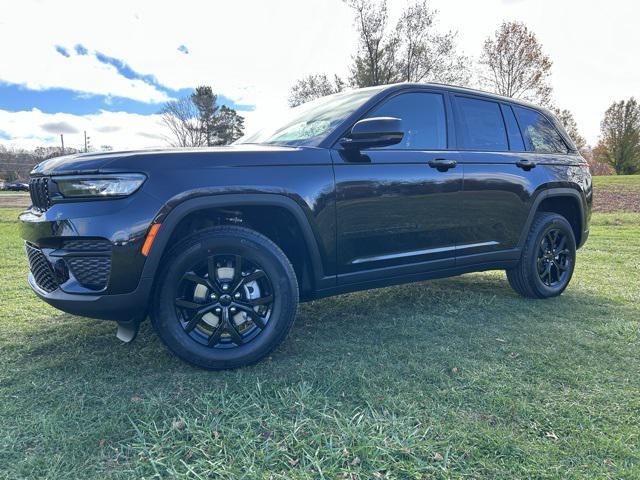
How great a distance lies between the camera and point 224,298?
100 inches

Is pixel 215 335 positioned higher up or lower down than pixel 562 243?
lower down

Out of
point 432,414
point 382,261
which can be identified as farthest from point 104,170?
point 432,414

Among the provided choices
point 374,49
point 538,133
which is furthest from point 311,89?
point 538,133

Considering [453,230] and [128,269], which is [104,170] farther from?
[453,230]

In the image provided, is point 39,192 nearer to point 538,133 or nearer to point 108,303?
point 108,303

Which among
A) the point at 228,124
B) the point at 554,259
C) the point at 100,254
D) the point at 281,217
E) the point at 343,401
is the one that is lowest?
the point at 343,401

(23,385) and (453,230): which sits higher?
(453,230)

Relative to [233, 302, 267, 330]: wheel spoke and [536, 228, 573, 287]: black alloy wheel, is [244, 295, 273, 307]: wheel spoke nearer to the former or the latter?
[233, 302, 267, 330]: wheel spoke

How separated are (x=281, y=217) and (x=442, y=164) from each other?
1.37 m

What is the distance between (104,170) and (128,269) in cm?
53

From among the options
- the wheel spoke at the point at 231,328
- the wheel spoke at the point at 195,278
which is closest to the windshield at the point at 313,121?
the wheel spoke at the point at 195,278

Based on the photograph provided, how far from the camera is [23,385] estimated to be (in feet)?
7.82

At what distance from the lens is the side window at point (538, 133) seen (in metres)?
4.22

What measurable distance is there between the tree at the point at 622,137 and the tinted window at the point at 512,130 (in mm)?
43990
